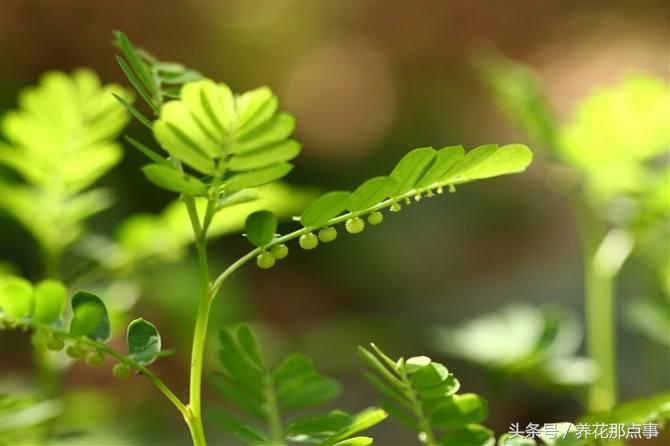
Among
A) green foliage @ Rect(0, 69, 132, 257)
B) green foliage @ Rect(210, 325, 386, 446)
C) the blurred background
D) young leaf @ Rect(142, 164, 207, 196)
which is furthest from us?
the blurred background

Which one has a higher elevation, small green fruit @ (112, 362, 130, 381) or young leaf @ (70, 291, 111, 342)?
young leaf @ (70, 291, 111, 342)

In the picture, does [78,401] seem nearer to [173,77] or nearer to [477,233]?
[173,77]

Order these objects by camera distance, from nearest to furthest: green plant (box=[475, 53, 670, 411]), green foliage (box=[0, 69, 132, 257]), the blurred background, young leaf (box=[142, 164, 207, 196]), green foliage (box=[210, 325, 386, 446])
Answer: young leaf (box=[142, 164, 207, 196]) → green foliage (box=[210, 325, 386, 446]) → green foliage (box=[0, 69, 132, 257]) → green plant (box=[475, 53, 670, 411]) → the blurred background

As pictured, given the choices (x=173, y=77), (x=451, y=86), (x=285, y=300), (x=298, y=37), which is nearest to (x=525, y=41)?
(x=451, y=86)

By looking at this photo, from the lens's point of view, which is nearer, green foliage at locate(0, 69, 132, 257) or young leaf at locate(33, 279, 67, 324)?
young leaf at locate(33, 279, 67, 324)

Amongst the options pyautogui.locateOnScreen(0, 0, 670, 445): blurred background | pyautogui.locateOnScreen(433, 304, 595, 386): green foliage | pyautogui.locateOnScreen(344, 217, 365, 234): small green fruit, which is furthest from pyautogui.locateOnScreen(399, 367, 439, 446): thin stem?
pyautogui.locateOnScreen(0, 0, 670, 445): blurred background

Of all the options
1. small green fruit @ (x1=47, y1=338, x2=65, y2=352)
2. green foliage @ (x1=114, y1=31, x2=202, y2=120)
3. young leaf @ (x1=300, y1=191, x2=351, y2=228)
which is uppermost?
green foliage @ (x1=114, y1=31, x2=202, y2=120)

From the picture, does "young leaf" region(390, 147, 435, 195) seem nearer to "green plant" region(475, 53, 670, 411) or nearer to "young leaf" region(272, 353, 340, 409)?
"young leaf" region(272, 353, 340, 409)
